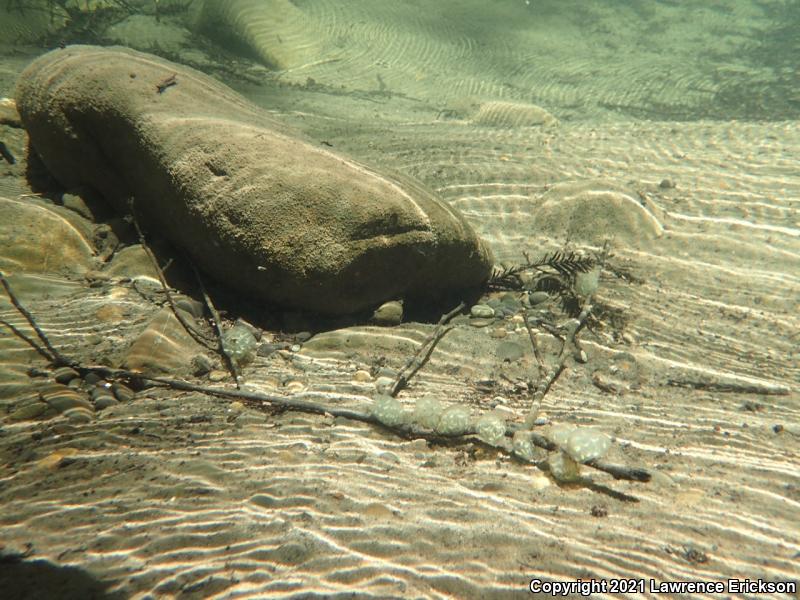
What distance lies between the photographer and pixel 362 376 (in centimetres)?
288

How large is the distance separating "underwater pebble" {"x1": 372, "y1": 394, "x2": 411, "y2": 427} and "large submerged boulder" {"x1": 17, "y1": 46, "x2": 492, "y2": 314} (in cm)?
104

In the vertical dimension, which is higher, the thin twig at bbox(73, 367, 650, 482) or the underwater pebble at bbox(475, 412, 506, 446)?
the underwater pebble at bbox(475, 412, 506, 446)

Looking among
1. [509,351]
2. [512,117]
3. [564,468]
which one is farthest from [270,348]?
[512,117]

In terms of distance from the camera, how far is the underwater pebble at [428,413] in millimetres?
2400

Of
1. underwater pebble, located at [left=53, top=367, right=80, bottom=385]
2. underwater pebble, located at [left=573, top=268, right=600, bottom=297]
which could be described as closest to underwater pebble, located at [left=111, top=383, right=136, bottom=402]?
underwater pebble, located at [left=53, top=367, right=80, bottom=385]

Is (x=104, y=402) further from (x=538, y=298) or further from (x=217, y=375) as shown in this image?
(x=538, y=298)

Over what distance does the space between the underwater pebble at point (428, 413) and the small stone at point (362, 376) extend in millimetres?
490

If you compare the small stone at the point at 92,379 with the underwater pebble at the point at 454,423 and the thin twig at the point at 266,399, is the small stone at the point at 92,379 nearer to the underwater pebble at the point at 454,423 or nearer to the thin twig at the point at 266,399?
the thin twig at the point at 266,399

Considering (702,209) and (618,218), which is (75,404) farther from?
(702,209)

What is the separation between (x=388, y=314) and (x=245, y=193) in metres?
1.34

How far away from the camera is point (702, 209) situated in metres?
4.97

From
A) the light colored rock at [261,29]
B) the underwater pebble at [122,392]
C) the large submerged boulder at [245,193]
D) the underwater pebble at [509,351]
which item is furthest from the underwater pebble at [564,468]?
the light colored rock at [261,29]

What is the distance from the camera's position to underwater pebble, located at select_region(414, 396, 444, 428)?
2400mm

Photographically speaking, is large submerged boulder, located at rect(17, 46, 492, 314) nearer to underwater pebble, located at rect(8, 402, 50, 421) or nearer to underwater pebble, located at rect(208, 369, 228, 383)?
underwater pebble, located at rect(208, 369, 228, 383)
